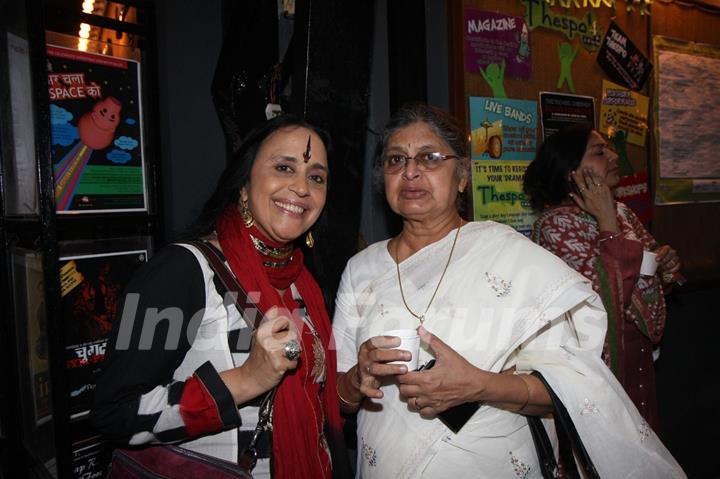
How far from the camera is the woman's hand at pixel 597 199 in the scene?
2412mm

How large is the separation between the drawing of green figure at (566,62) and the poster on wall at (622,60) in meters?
0.30

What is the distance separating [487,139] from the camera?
9.39 feet

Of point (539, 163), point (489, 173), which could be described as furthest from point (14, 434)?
point (539, 163)

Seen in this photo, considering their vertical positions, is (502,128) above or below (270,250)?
above

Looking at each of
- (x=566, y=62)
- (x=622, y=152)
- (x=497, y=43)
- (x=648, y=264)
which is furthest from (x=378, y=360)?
(x=622, y=152)

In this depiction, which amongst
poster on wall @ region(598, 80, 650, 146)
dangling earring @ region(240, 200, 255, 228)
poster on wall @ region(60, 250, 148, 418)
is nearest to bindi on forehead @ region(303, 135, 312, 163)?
dangling earring @ region(240, 200, 255, 228)

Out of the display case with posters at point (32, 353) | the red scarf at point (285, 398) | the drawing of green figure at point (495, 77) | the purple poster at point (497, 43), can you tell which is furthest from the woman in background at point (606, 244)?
the display case with posters at point (32, 353)

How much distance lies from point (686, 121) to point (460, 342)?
357 cm

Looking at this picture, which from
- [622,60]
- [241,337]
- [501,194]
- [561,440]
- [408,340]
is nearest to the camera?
[408,340]

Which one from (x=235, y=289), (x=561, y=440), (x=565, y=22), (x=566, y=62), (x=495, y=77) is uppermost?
(x=565, y=22)

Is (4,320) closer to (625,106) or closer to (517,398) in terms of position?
(517,398)

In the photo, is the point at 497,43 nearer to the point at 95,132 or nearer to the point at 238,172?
the point at 238,172

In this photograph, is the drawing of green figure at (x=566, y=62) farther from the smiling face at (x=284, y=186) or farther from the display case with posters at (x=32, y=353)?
the display case with posters at (x=32, y=353)

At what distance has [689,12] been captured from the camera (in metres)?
3.92
